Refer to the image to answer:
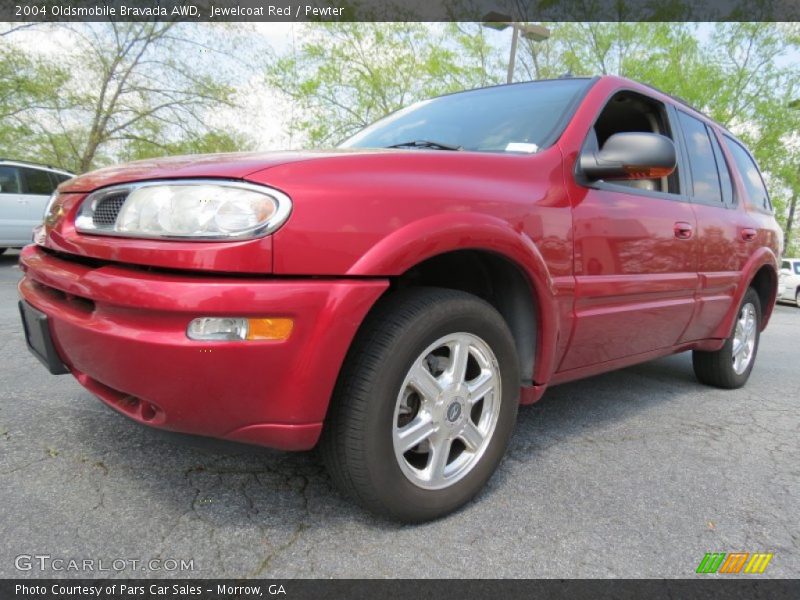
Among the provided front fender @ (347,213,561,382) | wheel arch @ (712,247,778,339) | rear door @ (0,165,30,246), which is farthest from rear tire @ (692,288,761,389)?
rear door @ (0,165,30,246)

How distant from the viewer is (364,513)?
185 cm

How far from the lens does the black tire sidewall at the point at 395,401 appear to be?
63.7 inches

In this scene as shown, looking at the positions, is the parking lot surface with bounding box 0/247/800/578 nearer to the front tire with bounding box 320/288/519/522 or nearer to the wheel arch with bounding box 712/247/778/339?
the front tire with bounding box 320/288/519/522

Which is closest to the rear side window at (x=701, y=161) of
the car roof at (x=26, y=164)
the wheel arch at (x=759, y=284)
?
the wheel arch at (x=759, y=284)

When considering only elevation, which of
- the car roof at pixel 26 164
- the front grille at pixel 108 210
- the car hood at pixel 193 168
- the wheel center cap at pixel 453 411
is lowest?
the wheel center cap at pixel 453 411

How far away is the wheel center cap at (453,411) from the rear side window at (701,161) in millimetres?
2082

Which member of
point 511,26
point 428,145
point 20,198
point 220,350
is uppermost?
point 511,26

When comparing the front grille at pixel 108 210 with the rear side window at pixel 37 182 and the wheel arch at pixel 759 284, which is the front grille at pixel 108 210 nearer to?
the wheel arch at pixel 759 284

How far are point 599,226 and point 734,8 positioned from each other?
75.0ft

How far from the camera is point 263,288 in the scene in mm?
1430

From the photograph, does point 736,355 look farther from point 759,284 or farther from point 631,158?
point 631,158

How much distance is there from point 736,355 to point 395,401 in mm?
3150

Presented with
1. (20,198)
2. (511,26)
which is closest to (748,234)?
(511,26)
